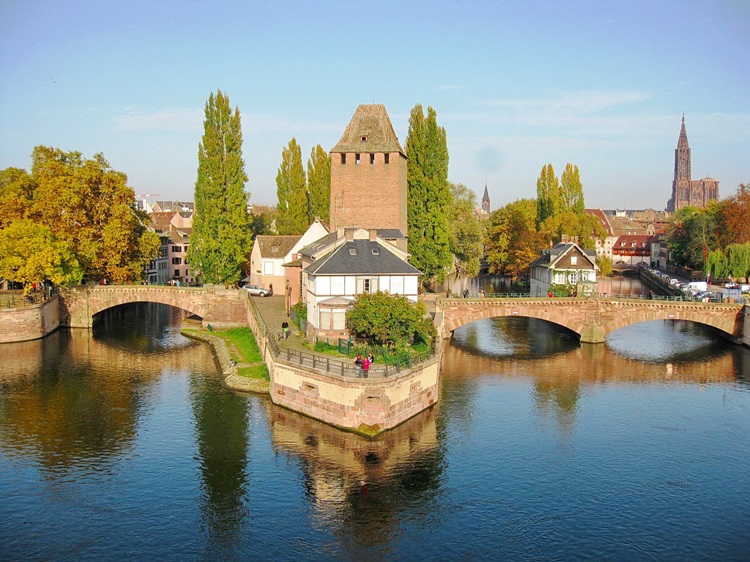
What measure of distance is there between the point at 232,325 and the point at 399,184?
20176 millimetres

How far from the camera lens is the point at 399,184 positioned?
6381 centimetres

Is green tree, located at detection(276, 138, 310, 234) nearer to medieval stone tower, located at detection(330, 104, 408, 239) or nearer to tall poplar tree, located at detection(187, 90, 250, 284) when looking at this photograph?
tall poplar tree, located at detection(187, 90, 250, 284)

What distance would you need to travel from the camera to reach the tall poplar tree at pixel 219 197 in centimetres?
6962

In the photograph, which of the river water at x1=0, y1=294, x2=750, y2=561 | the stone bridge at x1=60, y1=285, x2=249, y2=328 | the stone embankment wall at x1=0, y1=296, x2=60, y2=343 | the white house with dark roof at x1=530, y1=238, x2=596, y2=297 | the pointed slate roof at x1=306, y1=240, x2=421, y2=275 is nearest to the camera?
the river water at x1=0, y1=294, x2=750, y2=561

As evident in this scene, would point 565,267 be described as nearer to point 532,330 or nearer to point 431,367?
point 532,330

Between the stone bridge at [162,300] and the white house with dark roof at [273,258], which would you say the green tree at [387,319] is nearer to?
the stone bridge at [162,300]

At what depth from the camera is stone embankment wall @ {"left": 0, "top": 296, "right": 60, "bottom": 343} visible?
59.9 metres

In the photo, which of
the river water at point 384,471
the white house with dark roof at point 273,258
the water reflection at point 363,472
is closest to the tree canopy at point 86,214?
the white house with dark roof at point 273,258

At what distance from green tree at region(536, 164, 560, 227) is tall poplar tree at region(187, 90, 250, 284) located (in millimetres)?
53129

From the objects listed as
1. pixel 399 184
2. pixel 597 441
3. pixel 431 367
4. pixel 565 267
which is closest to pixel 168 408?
pixel 431 367

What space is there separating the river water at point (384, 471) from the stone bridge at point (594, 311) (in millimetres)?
9595

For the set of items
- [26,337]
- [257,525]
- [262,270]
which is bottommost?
[257,525]

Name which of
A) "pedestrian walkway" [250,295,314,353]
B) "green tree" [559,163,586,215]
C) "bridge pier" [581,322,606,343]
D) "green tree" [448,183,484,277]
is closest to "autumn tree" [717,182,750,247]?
"green tree" [559,163,586,215]

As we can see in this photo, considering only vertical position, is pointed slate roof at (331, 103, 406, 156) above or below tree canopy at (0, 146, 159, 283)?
above
